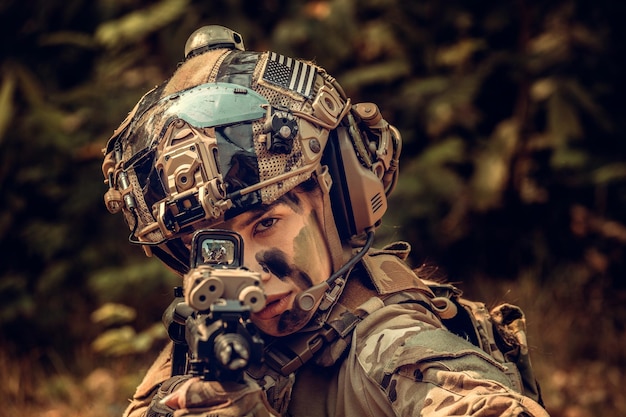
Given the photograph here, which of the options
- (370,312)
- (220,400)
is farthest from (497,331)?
(220,400)

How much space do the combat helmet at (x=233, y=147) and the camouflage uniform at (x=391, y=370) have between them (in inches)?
11.4

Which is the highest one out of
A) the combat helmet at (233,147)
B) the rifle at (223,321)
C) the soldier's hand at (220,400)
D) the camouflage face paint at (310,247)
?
the combat helmet at (233,147)

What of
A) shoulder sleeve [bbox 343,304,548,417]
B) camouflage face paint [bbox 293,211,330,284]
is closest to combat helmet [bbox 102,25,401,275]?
camouflage face paint [bbox 293,211,330,284]

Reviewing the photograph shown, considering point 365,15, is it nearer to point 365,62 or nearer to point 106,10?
point 365,62

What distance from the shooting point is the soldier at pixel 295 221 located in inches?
112

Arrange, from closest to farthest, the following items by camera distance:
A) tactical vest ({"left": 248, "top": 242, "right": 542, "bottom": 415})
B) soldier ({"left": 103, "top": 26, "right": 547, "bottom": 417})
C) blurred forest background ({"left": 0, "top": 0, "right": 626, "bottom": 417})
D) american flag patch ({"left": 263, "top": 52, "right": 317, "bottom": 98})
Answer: soldier ({"left": 103, "top": 26, "right": 547, "bottom": 417}), tactical vest ({"left": 248, "top": 242, "right": 542, "bottom": 415}), american flag patch ({"left": 263, "top": 52, "right": 317, "bottom": 98}), blurred forest background ({"left": 0, "top": 0, "right": 626, "bottom": 417})

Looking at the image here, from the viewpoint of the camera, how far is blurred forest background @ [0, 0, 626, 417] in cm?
664

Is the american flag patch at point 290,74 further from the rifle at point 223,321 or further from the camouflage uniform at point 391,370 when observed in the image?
the rifle at point 223,321

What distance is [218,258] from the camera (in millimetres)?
2662

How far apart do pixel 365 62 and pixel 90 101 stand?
7.15 feet

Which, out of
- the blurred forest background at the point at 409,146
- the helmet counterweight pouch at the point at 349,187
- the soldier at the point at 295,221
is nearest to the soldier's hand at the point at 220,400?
the soldier at the point at 295,221

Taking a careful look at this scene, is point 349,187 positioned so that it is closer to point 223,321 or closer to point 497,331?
point 497,331

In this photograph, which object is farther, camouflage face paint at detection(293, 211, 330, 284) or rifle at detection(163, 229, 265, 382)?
camouflage face paint at detection(293, 211, 330, 284)

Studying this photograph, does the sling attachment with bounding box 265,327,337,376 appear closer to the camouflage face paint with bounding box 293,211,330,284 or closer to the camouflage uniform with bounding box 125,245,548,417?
the camouflage uniform with bounding box 125,245,548,417
